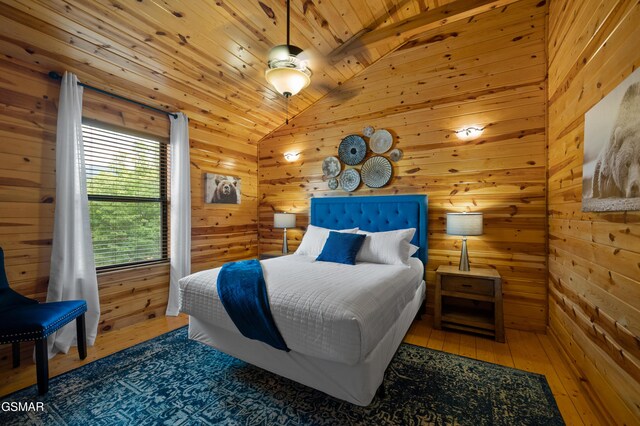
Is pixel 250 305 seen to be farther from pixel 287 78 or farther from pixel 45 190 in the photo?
pixel 45 190

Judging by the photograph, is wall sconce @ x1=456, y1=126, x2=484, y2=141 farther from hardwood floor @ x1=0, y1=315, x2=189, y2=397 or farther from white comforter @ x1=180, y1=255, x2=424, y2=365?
hardwood floor @ x1=0, y1=315, x2=189, y2=397

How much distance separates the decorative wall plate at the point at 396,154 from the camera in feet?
11.3

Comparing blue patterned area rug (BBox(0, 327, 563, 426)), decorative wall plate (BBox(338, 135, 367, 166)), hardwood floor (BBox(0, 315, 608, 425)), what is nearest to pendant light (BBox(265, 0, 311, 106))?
decorative wall plate (BBox(338, 135, 367, 166))

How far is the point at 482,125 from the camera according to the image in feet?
9.89

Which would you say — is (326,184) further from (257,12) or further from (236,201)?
(257,12)

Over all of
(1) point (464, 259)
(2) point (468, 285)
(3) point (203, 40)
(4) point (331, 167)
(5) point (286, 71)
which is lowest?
(2) point (468, 285)

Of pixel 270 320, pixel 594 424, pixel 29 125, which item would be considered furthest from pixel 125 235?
pixel 594 424

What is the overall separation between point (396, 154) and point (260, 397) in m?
2.92

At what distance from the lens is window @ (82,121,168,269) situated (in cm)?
276

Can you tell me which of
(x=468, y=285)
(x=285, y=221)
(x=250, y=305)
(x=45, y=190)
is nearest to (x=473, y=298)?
(x=468, y=285)

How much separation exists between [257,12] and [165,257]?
2.91m

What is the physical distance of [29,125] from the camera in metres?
2.28

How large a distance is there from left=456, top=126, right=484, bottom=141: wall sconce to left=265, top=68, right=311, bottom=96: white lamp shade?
77.0 inches

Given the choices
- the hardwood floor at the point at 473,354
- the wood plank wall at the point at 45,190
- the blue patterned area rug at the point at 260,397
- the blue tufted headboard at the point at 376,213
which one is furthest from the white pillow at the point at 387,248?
the wood plank wall at the point at 45,190
